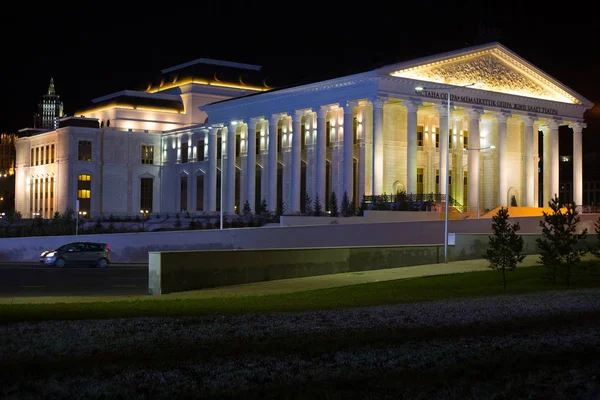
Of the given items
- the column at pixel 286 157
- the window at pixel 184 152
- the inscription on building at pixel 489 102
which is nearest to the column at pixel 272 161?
the column at pixel 286 157

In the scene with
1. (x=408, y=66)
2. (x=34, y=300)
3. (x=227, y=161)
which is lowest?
(x=34, y=300)

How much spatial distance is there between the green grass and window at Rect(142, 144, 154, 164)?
7118cm

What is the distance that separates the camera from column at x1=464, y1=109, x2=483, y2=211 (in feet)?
227

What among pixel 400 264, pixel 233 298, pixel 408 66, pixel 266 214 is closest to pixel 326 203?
pixel 266 214

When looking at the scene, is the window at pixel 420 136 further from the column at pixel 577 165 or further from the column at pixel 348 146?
the column at pixel 577 165

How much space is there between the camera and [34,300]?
81.9 ft

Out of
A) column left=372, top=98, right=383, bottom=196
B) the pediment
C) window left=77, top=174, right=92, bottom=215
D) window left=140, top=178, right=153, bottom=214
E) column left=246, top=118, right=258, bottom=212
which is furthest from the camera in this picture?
window left=140, top=178, right=153, bottom=214

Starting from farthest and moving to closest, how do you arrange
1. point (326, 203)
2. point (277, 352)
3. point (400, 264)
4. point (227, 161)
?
point (227, 161), point (326, 203), point (400, 264), point (277, 352)

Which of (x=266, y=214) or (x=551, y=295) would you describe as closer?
(x=551, y=295)

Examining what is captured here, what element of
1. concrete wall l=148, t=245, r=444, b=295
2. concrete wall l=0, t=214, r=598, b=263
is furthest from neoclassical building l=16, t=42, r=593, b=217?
concrete wall l=148, t=245, r=444, b=295

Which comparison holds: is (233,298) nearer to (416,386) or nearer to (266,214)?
(416,386)

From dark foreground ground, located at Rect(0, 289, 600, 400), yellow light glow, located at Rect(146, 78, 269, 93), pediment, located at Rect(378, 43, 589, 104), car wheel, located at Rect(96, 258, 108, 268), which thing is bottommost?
car wheel, located at Rect(96, 258, 108, 268)

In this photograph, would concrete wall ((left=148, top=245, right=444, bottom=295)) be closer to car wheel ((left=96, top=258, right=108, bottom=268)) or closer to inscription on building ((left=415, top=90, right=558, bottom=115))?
car wheel ((left=96, top=258, right=108, bottom=268))

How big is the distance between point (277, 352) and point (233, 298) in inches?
464
